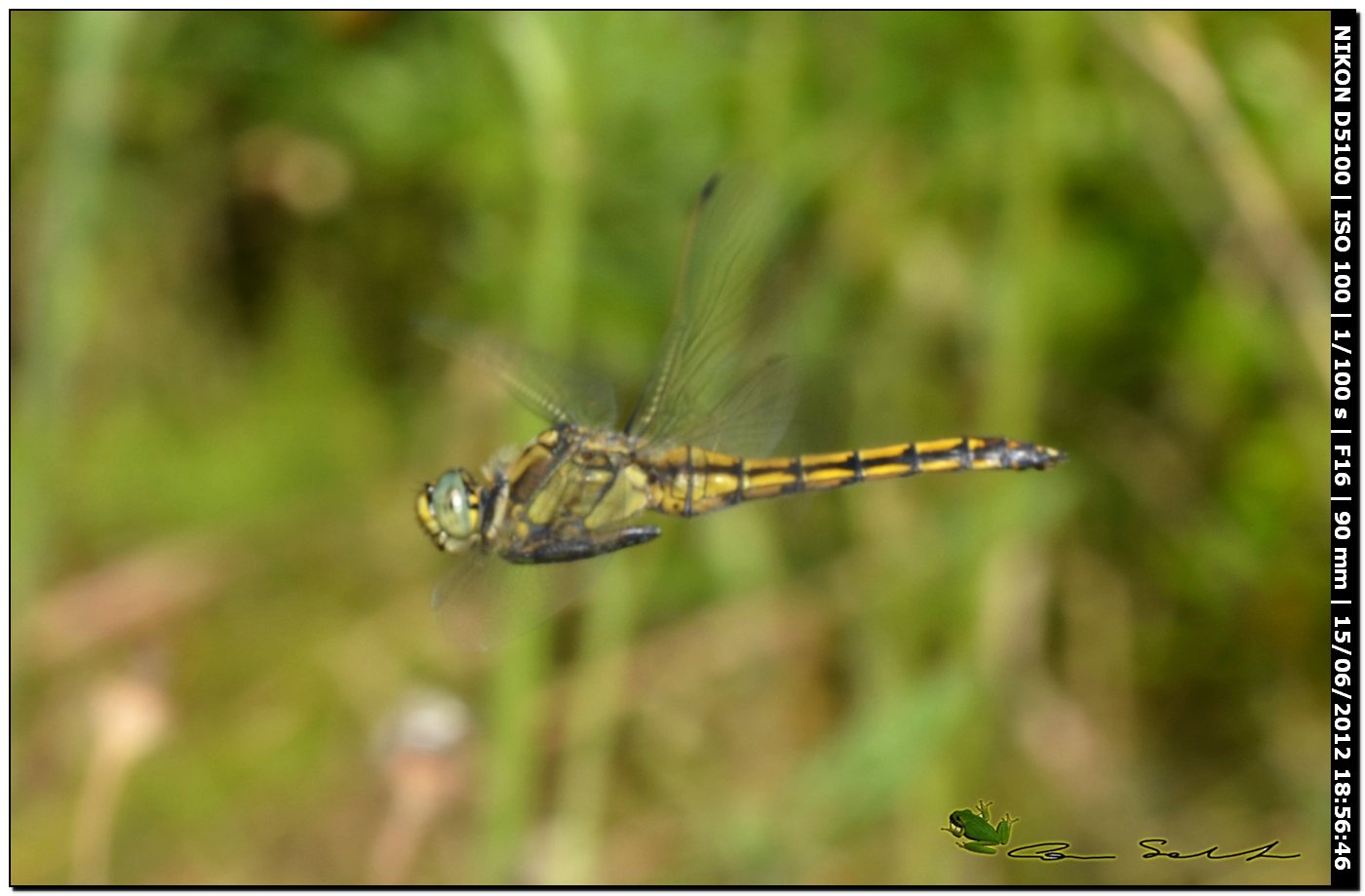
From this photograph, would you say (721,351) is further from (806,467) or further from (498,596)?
(498,596)

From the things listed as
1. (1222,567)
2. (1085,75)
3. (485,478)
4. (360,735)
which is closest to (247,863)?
(360,735)

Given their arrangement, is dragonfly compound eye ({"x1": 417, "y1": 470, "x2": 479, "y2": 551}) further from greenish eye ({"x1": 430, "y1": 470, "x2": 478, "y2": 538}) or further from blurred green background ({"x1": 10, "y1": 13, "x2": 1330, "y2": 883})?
blurred green background ({"x1": 10, "y1": 13, "x2": 1330, "y2": 883})

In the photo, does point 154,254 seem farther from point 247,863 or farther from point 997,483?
point 997,483

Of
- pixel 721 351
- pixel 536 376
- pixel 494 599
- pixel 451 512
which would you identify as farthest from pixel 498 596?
pixel 721 351

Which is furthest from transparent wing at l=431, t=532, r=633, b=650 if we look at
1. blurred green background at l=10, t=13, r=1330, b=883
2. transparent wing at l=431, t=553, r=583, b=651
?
blurred green background at l=10, t=13, r=1330, b=883

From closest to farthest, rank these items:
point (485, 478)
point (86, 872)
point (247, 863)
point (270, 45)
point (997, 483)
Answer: point (485, 478)
point (86, 872)
point (997, 483)
point (247, 863)
point (270, 45)

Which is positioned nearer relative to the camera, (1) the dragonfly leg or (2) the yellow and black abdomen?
(1) the dragonfly leg

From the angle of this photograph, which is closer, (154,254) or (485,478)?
(485,478)

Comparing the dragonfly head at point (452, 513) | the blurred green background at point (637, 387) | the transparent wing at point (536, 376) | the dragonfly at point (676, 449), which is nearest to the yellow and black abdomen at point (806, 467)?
the dragonfly at point (676, 449)

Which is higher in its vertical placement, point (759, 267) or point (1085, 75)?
point (1085, 75)
